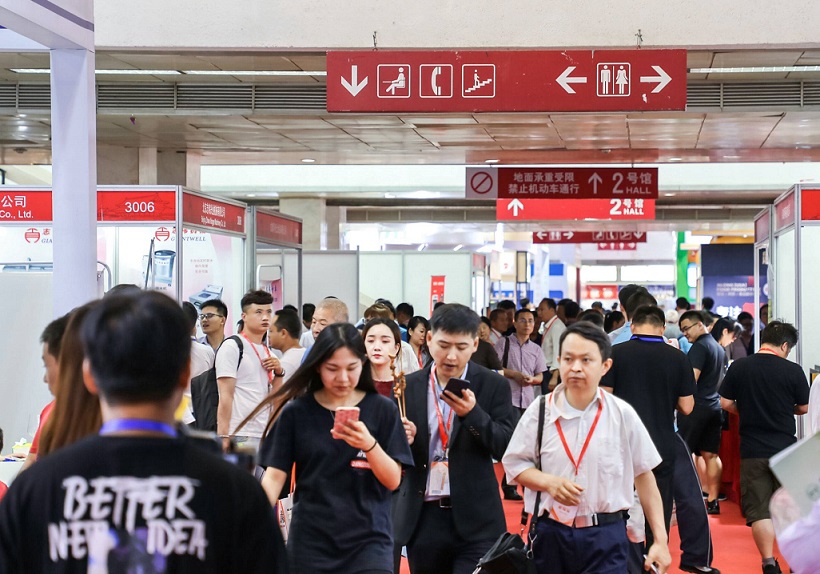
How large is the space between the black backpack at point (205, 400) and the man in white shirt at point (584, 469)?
3.15 m

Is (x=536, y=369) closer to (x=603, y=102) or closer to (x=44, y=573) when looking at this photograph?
(x=603, y=102)

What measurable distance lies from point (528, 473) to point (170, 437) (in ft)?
7.00

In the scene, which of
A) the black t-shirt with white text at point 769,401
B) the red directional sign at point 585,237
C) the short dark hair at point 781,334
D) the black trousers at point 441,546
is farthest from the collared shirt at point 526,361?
the red directional sign at point 585,237

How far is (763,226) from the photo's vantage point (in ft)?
34.7

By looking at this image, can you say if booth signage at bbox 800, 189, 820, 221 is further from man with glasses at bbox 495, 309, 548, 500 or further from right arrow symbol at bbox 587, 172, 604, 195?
right arrow symbol at bbox 587, 172, 604, 195

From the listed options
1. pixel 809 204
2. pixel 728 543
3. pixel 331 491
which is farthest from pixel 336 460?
pixel 809 204

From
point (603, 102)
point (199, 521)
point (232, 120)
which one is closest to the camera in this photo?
point (199, 521)

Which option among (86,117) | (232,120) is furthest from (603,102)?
(232,120)

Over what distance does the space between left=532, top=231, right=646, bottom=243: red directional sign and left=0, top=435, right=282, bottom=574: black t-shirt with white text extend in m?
23.1

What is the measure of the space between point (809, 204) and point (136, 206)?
17.7 feet

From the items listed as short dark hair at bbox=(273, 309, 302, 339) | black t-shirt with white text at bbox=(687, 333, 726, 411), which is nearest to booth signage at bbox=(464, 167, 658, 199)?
black t-shirt with white text at bbox=(687, 333, 726, 411)

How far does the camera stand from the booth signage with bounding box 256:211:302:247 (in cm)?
1078

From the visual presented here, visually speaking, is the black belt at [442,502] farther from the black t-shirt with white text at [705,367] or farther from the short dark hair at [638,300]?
the black t-shirt with white text at [705,367]

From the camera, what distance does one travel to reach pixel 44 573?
5.50 feet
